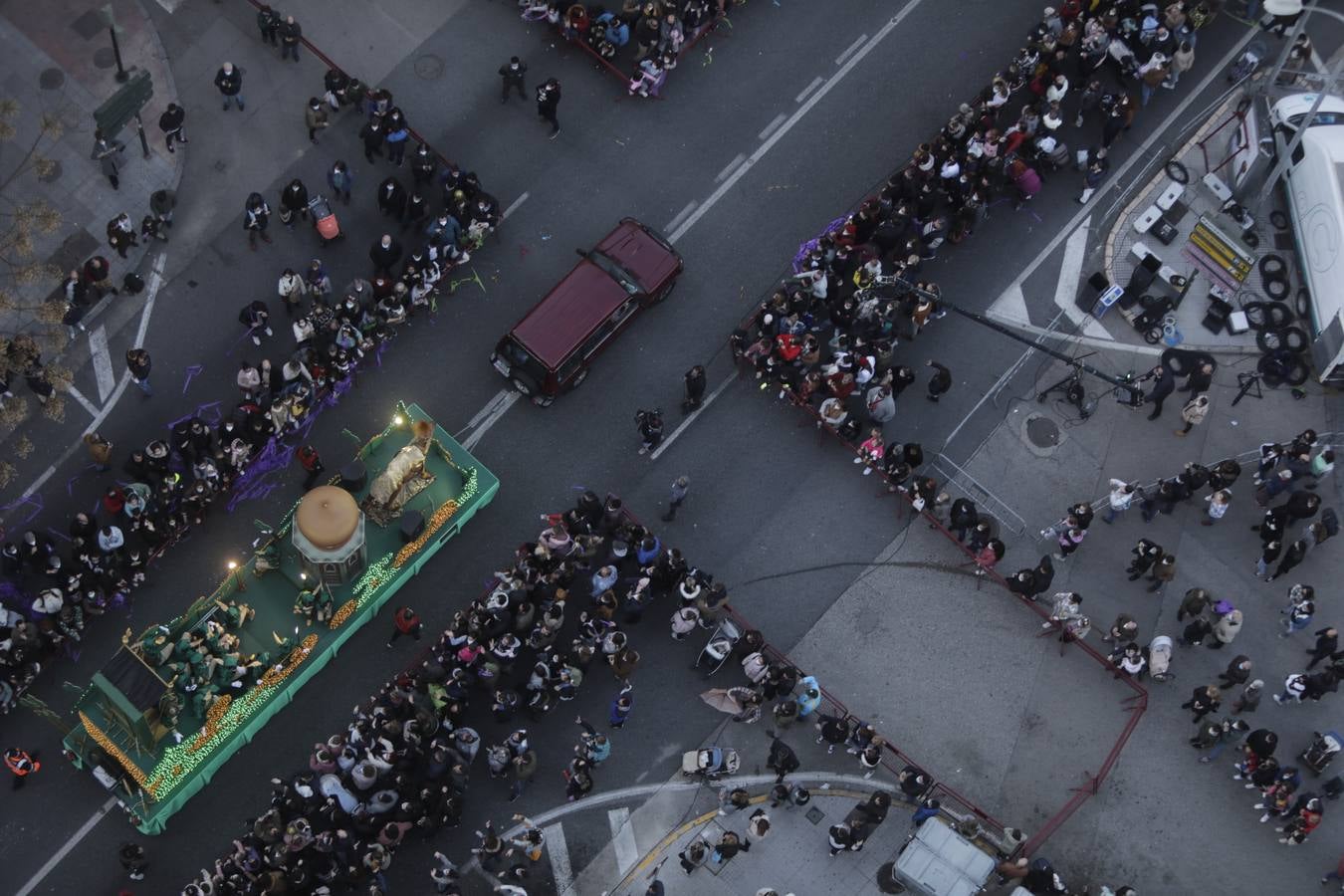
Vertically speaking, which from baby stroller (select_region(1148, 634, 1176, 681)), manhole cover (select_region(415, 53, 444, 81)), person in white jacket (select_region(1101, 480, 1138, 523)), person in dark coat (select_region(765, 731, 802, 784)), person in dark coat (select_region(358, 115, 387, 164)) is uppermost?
person in white jacket (select_region(1101, 480, 1138, 523))

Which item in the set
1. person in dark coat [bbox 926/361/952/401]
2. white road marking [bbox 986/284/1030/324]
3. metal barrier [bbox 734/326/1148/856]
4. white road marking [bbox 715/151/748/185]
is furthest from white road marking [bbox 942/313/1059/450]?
white road marking [bbox 715/151/748/185]

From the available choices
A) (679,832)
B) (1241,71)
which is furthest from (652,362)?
(1241,71)

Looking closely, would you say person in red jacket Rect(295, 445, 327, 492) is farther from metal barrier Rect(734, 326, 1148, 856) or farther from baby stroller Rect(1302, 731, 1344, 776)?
baby stroller Rect(1302, 731, 1344, 776)

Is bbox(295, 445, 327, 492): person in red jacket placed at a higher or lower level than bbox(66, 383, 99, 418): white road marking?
higher

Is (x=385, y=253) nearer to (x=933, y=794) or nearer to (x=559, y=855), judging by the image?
(x=559, y=855)

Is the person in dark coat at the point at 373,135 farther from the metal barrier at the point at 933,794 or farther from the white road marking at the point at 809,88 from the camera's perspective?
the metal barrier at the point at 933,794

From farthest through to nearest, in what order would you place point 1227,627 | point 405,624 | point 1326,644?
point 1227,627 → point 1326,644 → point 405,624

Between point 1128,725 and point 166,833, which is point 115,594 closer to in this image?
point 166,833
